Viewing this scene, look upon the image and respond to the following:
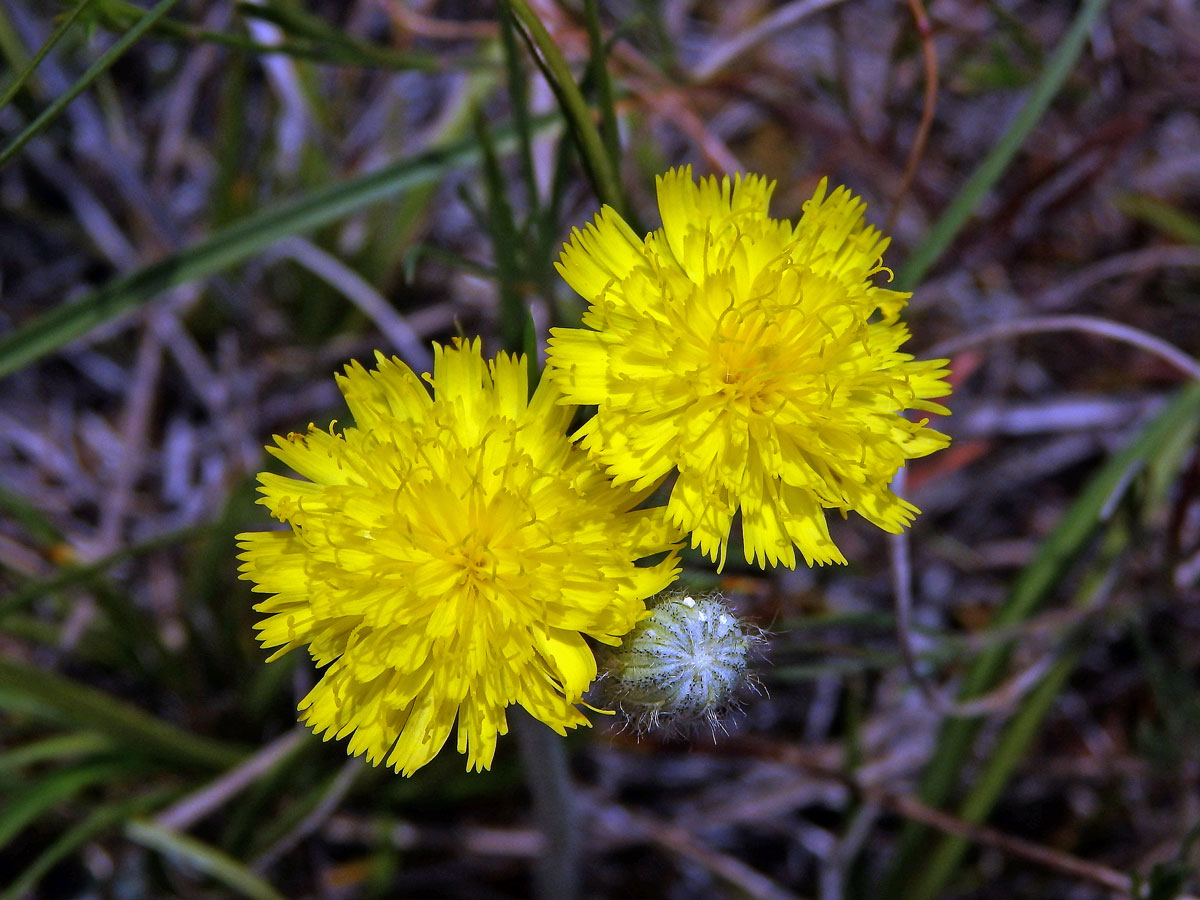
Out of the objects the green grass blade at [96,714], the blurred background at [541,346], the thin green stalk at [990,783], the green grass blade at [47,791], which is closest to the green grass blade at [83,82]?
the blurred background at [541,346]

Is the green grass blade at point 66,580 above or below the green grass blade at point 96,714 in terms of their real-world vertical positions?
above

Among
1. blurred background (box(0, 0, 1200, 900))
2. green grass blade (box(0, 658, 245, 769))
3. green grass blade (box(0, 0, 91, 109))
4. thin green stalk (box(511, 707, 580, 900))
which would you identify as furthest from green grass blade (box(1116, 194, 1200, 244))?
green grass blade (box(0, 658, 245, 769))

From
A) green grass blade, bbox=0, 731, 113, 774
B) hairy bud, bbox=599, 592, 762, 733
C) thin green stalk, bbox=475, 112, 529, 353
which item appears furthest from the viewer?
green grass blade, bbox=0, 731, 113, 774

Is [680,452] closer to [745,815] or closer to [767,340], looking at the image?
[767,340]

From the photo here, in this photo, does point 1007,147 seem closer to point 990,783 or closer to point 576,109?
point 576,109

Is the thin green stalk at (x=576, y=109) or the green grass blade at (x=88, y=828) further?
the green grass blade at (x=88, y=828)

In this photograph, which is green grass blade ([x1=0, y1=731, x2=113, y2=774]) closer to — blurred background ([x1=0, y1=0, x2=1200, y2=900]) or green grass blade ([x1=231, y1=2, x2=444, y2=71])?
blurred background ([x1=0, y1=0, x2=1200, y2=900])

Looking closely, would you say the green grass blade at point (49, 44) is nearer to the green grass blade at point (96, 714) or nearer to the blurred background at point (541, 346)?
the blurred background at point (541, 346)

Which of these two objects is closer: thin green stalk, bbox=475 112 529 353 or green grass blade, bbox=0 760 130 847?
thin green stalk, bbox=475 112 529 353
